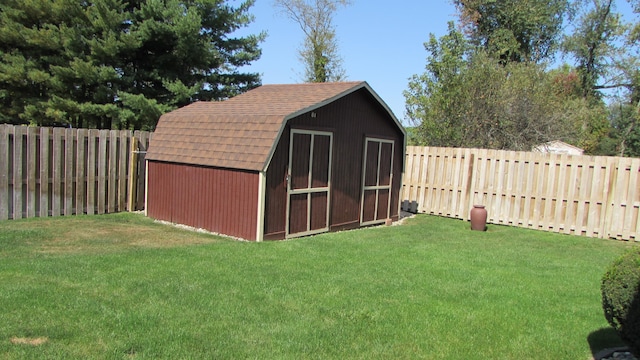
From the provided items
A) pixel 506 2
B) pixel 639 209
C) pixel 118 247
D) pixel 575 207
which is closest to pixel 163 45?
pixel 118 247

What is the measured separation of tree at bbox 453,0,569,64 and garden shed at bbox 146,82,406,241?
23150 mm

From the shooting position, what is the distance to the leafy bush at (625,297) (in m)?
3.94

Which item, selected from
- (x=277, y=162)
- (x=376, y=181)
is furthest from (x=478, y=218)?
(x=277, y=162)

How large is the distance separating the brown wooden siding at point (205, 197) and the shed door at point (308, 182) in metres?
0.90

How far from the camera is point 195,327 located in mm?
4590

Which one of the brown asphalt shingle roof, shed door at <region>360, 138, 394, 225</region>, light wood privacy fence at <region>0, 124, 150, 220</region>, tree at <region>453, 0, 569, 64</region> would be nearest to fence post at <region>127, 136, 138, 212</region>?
light wood privacy fence at <region>0, 124, 150, 220</region>

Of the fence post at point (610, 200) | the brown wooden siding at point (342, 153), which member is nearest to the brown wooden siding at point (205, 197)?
the brown wooden siding at point (342, 153)

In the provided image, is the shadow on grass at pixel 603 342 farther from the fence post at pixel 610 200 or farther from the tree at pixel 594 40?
the tree at pixel 594 40

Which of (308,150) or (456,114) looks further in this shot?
(456,114)

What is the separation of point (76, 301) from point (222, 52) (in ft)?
55.1

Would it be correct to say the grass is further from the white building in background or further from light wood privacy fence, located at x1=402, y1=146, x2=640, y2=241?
the white building in background

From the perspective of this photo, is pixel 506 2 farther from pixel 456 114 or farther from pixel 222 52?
pixel 222 52

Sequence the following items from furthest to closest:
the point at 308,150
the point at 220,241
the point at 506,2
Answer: the point at 506,2
the point at 308,150
the point at 220,241

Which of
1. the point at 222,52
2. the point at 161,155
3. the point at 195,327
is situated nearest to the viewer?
the point at 195,327
